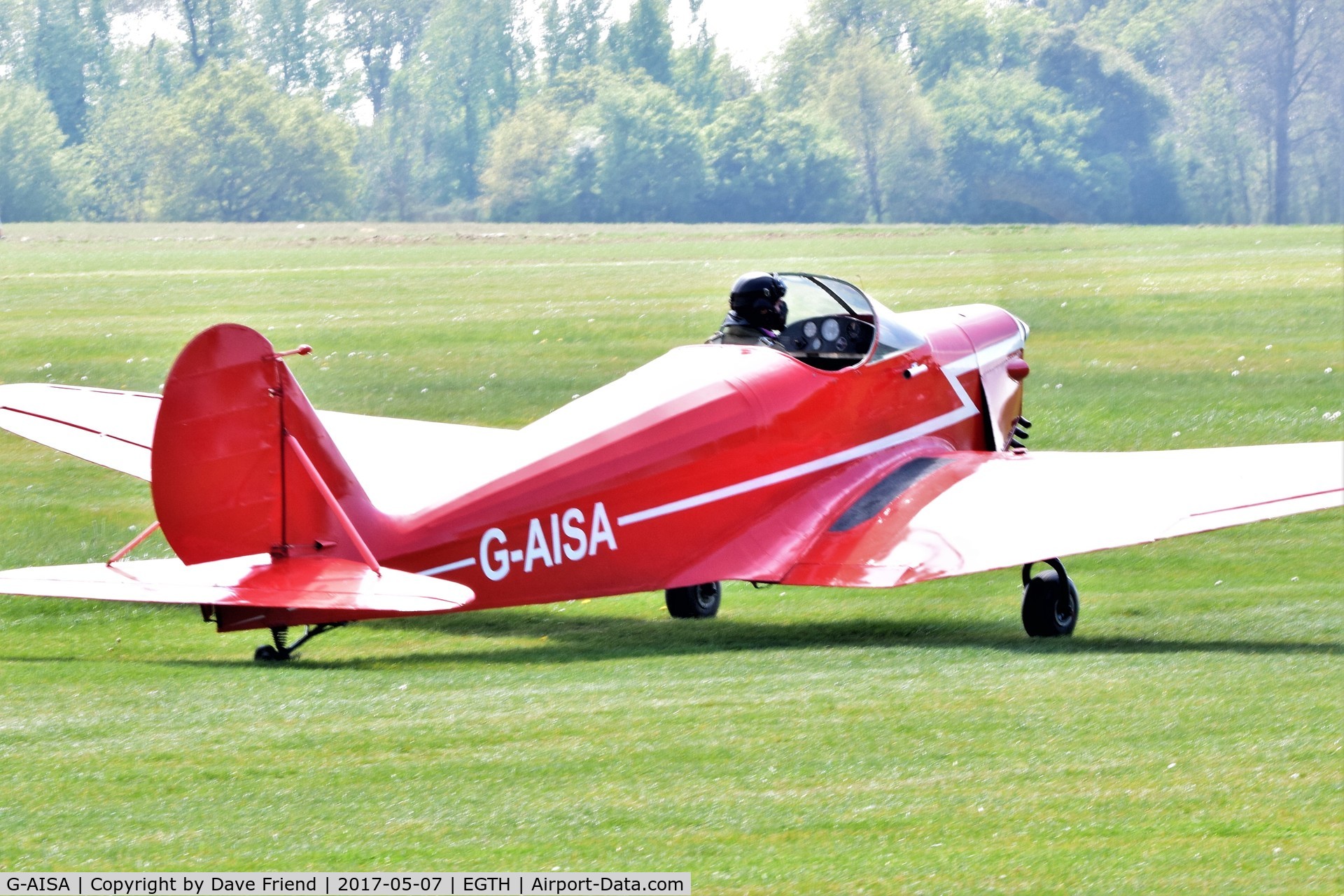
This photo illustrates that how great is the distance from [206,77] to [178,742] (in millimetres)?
49477

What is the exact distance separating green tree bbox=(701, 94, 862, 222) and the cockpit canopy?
38.9 m

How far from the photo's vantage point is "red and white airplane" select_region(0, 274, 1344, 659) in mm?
8977

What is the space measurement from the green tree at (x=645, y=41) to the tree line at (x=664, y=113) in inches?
4.4

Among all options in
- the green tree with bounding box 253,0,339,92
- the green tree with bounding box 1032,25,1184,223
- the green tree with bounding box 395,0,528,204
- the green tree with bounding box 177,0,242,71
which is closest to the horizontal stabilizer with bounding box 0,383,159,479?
the green tree with bounding box 1032,25,1184,223

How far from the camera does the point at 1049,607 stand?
1103cm

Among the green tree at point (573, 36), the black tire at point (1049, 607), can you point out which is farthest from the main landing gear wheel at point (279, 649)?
the green tree at point (573, 36)

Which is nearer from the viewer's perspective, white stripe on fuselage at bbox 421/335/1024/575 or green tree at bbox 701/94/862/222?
white stripe on fuselage at bbox 421/335/1024/575

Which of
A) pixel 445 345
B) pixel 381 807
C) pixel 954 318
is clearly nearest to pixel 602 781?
pixel 381 807

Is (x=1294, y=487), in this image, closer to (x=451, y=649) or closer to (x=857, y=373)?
(x=857, y=373)

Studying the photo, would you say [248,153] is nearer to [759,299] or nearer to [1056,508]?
[759,299]

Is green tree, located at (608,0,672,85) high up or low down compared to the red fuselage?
up

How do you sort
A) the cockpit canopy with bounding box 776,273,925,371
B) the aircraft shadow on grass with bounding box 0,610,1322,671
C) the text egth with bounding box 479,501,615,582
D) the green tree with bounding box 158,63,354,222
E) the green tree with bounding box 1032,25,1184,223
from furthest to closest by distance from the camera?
the green tree with bounding box 158,63,354,222
the green tree with bounding box 1032,25,1184,223
the cockpit canopy with bounding box 776,273,925,371
the aircraft shadow on grass with bounding box 0,610,1322,671
the text egth with bounding box 479,501,615,582

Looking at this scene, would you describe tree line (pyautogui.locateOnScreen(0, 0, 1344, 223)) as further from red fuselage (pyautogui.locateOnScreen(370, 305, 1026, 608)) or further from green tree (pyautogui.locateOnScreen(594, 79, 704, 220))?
red fuselage (pyautogui.locateOnScreen(370, 305, 1026, 608))

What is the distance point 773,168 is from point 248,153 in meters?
17.0
